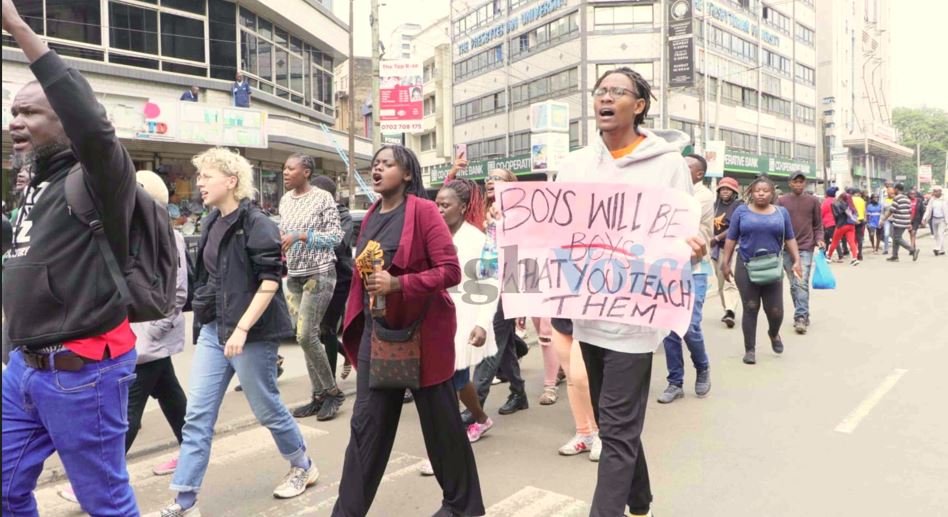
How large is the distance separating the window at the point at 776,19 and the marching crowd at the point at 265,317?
57384 mm

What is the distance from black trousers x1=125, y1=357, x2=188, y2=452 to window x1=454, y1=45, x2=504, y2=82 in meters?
52.6

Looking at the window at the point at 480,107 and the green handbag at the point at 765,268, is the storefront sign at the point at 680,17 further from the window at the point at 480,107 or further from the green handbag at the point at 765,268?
the green handbag at the point at 765,268

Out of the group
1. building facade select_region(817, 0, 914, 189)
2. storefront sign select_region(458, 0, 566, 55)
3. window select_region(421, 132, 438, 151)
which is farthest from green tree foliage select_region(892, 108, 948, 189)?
storefront sign select_region(458, 0, 566, 55)

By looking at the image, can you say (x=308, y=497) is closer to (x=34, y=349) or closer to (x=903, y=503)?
(x=34, y=349)

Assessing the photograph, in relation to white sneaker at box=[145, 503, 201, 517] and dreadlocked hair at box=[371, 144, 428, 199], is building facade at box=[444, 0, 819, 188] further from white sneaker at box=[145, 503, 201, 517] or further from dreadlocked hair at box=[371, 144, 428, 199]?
white sneaker at box=[145, 503, 201, 517]

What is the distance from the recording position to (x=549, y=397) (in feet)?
20.4

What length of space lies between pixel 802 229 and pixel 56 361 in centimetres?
879

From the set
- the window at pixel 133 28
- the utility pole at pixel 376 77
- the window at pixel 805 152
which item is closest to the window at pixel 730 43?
the window at pixel 805 152

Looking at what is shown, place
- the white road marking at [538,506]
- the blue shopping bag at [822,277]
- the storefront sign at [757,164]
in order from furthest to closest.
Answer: the storefront sign at [757,164], the blue shopping bag at [822,277], the white road marking at [538,506]

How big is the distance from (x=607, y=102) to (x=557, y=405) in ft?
11.1

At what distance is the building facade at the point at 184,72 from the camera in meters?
19.6

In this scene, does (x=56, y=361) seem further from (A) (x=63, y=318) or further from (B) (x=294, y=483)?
(B) (x=294, y=483)

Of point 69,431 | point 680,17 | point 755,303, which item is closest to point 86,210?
point 69,431

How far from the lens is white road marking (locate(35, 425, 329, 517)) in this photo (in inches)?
165
